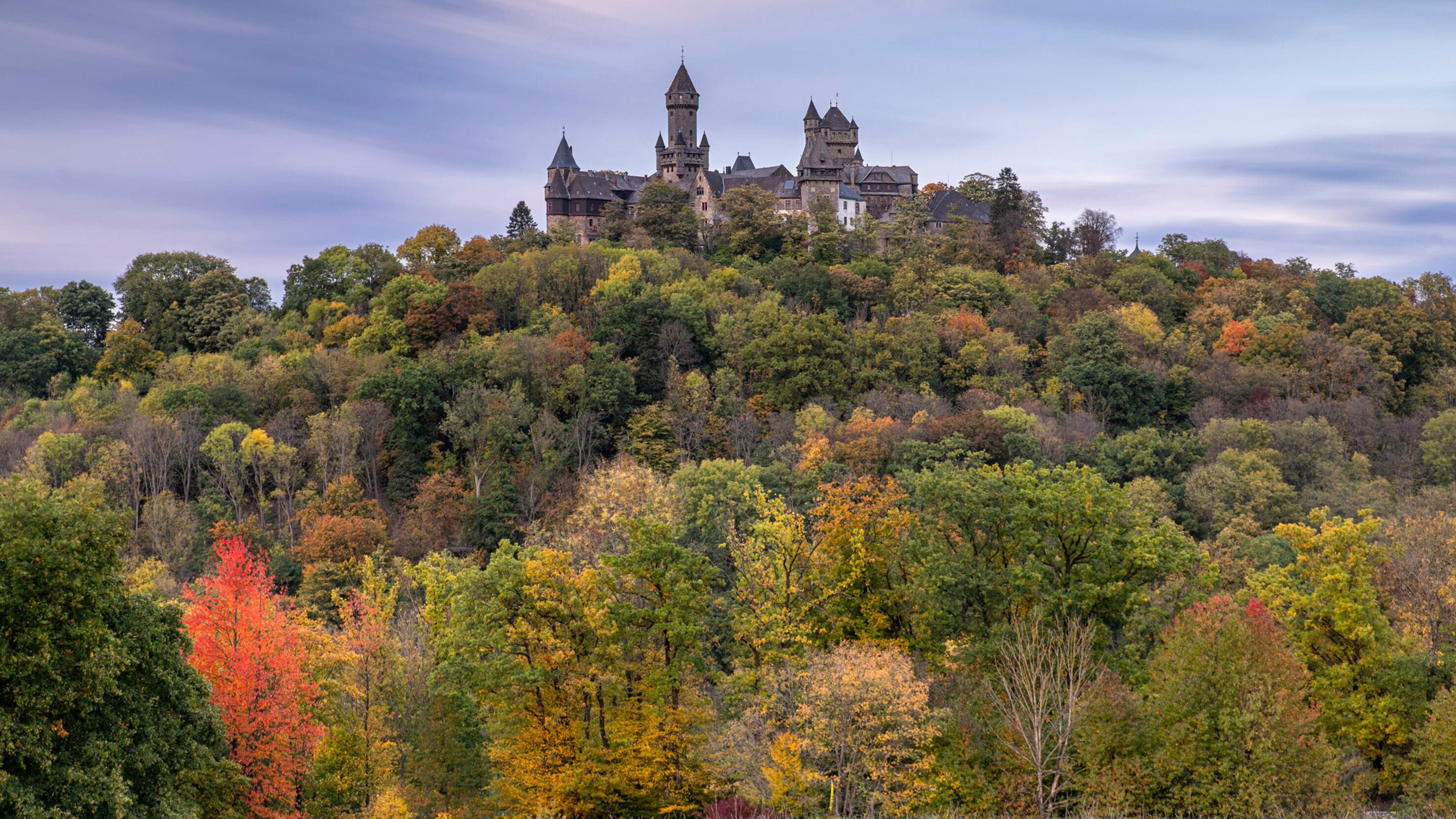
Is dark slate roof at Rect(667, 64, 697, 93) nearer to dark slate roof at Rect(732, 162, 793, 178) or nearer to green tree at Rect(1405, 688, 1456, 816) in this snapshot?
dark slate roof at Rect(732, 162, 793, 178)

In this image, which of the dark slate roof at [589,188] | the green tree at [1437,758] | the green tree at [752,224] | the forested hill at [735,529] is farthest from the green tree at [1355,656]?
the dark slate roof at [589,188]

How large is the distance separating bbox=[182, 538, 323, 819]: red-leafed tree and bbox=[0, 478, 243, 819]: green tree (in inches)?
114

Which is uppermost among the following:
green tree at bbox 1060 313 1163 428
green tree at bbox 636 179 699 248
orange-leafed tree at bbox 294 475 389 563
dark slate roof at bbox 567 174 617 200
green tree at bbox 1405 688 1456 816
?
dark slate roof at bbox 567 174 617 200

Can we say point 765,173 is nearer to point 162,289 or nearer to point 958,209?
point 958,209

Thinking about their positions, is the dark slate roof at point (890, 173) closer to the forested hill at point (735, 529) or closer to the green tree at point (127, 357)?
the forested hill at point (735, 529)

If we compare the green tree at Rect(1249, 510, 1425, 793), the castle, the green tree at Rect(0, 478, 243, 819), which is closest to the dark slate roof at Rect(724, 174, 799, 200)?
the castle

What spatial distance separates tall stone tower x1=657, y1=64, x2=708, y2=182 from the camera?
90.5 m

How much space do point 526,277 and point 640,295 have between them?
782 cm

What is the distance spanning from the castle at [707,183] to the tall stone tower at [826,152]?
0.25 ft

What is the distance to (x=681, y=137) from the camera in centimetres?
9100

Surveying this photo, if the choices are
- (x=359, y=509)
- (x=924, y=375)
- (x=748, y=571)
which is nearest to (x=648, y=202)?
(x=924, y=375)

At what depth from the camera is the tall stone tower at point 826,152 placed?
88.4 metres

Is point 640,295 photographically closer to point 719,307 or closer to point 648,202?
point 719,307

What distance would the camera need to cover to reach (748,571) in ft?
98.4
